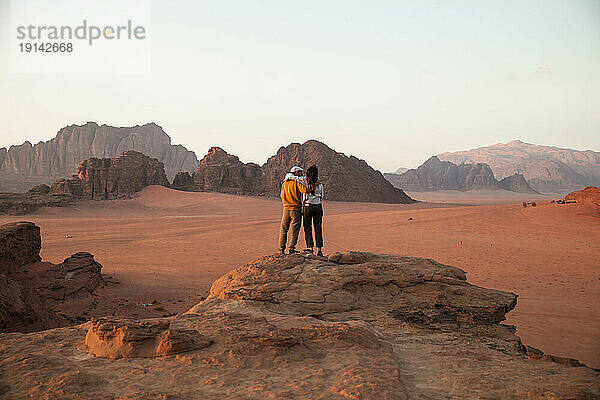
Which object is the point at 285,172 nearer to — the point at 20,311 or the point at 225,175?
the point at 225,175

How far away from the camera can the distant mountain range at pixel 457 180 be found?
427 ft

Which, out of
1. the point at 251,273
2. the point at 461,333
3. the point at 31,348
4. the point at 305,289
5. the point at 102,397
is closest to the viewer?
the point at 102,397

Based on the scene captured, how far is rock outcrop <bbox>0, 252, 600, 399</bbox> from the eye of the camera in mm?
2461

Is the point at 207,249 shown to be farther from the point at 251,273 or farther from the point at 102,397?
the point at 102,397

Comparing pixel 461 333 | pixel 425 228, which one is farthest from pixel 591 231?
pixel 461 333

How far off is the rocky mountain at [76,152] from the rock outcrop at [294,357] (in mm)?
114647

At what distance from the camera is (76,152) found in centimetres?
11406

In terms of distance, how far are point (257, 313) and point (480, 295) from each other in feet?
10.2

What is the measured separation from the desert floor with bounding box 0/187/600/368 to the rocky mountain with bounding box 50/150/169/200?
86.2ft

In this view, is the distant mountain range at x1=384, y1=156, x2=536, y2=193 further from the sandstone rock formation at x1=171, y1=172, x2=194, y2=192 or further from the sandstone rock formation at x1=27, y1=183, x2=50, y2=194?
the sandstone rock formation at x1=27, y1=183, x2=50, y2=194

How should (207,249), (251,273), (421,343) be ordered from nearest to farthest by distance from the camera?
(421,343), (251,273), (207,249)

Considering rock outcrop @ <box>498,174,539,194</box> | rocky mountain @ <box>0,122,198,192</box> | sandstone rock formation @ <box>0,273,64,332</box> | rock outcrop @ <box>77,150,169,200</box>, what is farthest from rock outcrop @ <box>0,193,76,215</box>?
rock outcrop @ <box>498,174,539,194</box>

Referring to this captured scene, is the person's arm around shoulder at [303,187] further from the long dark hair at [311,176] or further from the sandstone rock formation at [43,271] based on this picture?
the sandstone rock formation at [43,271]

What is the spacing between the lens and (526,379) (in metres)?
2.73
